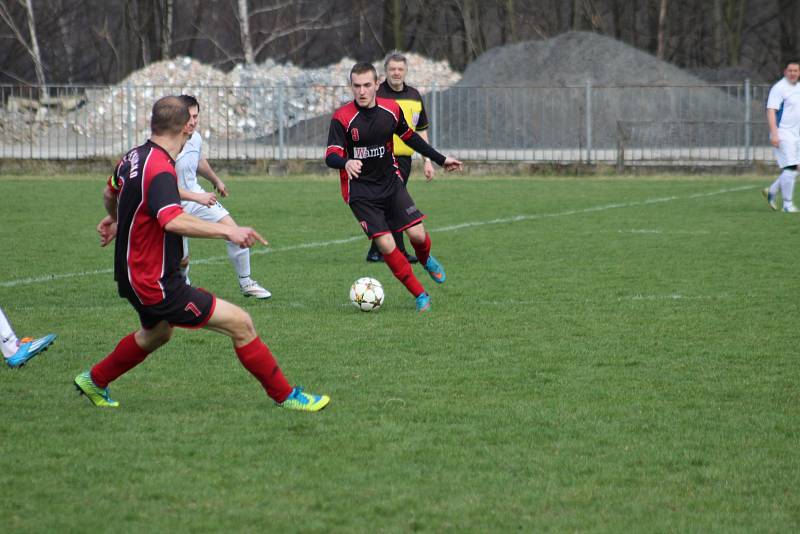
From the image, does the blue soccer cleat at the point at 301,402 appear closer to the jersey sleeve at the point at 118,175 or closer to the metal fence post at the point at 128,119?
the jersey sleeve at the point at 118,175

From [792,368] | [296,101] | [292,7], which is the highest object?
[292,7]

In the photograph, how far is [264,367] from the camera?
5555 millimetres

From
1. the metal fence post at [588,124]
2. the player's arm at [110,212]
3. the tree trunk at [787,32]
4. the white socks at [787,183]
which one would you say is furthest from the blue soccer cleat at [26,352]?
the tree trunk at [787,32]

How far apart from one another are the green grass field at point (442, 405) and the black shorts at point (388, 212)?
594mm

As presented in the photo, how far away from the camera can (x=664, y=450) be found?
5000 mm

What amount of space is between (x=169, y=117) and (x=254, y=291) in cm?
410

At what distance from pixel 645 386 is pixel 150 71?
108 ft

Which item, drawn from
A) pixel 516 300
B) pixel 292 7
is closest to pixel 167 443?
pixel 516 300

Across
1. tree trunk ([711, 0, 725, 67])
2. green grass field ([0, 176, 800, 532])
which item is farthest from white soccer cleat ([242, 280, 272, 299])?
tree trunk ([711, 0, 725, 67])

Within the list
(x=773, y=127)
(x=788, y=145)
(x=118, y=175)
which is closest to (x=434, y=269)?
(x=118, y=175)

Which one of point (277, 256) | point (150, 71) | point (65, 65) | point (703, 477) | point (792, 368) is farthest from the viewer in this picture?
point (65, 65)

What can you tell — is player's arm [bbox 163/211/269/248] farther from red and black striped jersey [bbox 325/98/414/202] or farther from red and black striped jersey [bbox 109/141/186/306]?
red and black striped jersey [bbox 325/98/414/202]

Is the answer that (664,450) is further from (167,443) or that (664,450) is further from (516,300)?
(516,300)

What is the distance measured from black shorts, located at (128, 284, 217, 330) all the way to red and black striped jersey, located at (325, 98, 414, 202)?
11.9ft
